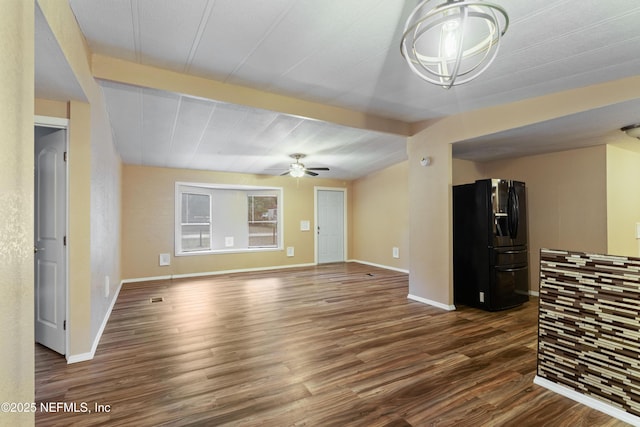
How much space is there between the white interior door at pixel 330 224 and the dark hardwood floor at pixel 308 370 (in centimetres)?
367

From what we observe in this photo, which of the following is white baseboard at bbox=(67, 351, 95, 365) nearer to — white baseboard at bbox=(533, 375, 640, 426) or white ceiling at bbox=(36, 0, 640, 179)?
white ceiling at bbox=(36, 0, 640, 179)

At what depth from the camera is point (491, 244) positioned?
12.5 ft

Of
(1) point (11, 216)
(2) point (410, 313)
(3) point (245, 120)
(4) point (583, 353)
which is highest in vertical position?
(3) point (245, 120)

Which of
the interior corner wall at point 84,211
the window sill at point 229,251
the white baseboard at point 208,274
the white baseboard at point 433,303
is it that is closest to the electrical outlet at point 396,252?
the white baseboard at point 208,274

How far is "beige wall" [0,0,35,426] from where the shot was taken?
966mm

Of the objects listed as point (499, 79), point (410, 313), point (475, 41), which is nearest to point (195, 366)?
point (410, 313)

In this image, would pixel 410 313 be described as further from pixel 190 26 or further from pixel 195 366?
pixel 190 26

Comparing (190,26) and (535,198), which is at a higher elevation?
(190,26)

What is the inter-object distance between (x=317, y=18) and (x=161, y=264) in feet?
18.3

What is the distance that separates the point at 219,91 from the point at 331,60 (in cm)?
118

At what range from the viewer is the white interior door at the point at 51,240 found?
2.54m

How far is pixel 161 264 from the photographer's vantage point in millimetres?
5840

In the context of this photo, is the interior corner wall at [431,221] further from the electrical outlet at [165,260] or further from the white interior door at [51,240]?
the electrical outlet at [165,260]

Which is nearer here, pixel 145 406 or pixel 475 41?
pixel 145 406
